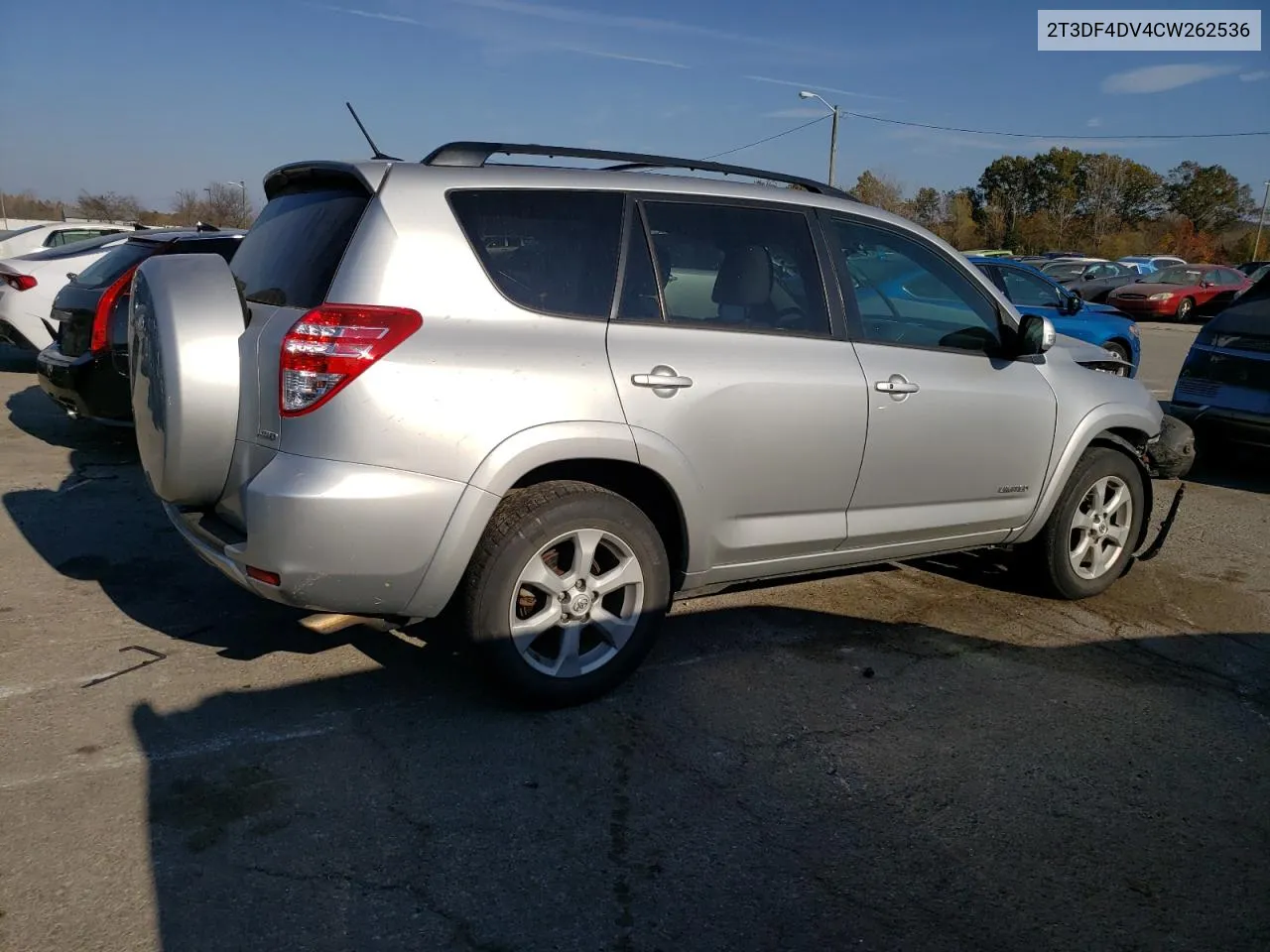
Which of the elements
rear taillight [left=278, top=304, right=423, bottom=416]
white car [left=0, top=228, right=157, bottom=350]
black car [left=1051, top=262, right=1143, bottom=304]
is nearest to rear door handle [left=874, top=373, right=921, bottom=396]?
rear taillight [left=278, top=304, right=423, bottom=416]

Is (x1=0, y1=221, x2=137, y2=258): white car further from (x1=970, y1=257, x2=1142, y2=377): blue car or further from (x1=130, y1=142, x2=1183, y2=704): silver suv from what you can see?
(x1=130, y1=142, x2=1183, y2=704): silver suv

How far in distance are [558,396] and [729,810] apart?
1.42 m

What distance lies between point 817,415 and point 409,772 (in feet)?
6.55

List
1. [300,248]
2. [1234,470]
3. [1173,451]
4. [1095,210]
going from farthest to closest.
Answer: [1095,210] → [1234,470] → [1173,451] → [300,248]

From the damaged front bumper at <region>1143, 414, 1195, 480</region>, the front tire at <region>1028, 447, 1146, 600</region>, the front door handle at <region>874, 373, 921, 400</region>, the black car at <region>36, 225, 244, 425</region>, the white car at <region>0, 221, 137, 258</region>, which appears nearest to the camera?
the front door handle at <region>874, 373, 921, 400</region>

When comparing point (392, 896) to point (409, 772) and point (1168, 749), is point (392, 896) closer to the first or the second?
point (409, 772)

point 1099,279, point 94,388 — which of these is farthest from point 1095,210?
point 94,388

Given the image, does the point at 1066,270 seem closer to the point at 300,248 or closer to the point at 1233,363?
the point at 1233,363

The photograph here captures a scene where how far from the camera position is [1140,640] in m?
4.64

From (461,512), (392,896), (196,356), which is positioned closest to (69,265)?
(196,356)

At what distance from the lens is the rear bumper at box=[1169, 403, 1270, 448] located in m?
7.57

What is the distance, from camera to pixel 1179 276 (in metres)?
27.5

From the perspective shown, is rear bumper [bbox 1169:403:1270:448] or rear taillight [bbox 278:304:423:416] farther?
rear bumper [bbox 1169:403:1270:448]

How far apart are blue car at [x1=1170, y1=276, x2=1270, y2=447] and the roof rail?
4851 millimetres
